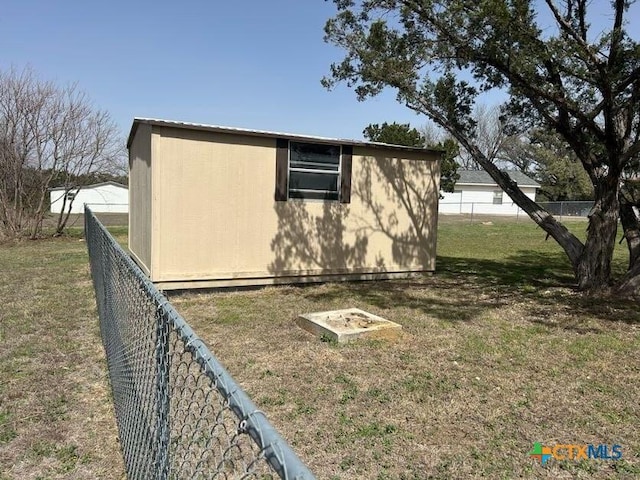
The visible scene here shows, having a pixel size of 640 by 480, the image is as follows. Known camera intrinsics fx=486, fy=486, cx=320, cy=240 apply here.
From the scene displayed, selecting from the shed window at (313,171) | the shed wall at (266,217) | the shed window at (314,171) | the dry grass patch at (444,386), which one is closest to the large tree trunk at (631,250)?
the dry grass patch at (444,386)

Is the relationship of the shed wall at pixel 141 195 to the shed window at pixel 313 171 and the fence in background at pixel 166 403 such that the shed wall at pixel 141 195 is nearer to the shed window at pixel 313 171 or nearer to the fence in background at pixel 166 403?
the shed window at pixel 313 171

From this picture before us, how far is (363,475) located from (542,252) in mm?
12727

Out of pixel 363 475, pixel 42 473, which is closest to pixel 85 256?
pixel 42 473

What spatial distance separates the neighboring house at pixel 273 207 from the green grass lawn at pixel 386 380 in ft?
2.34

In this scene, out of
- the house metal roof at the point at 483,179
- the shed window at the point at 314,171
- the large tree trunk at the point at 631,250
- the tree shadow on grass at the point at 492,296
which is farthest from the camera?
the house metal roof at the point at 483,179

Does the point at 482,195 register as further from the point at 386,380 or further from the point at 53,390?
the point at 53,390

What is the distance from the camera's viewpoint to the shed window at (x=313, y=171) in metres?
7.70

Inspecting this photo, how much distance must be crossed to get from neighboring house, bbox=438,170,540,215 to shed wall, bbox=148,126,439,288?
30.3 metres

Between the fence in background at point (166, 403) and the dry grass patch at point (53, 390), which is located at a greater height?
the fence in background at point (166, 403)

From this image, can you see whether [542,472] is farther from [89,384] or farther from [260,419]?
[89,384]

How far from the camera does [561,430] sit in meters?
3.09

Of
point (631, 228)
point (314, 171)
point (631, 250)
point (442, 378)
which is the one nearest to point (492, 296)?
point (631, 250)

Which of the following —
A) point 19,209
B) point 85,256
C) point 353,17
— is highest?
point 353,17
